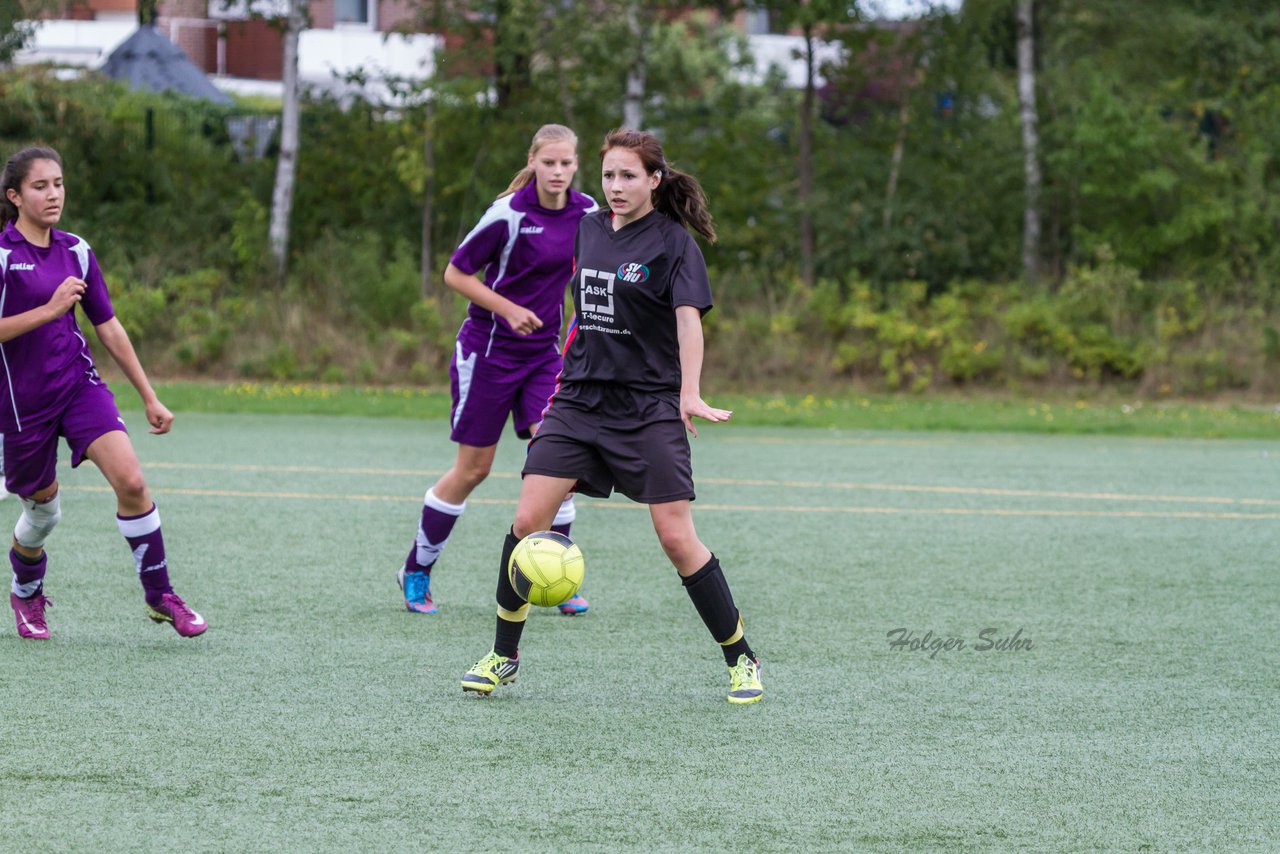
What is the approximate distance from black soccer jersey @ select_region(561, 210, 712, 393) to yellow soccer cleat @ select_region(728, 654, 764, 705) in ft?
3.13

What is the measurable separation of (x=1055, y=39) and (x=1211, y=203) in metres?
3.81

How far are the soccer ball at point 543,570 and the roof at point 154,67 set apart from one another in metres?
24.6

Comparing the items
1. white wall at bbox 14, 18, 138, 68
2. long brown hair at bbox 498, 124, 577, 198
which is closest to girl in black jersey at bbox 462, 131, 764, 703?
long brown hair at bbox 498, 124, 577, 198

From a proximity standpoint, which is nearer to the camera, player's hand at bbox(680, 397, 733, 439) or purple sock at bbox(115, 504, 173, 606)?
player's hand at bbox(680, 397, 733, 439)

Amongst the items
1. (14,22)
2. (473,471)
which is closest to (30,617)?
(473,471)

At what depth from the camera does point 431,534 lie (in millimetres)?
7184

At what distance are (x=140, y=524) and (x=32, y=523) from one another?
1.55ft

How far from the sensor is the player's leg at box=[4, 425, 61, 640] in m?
6.08

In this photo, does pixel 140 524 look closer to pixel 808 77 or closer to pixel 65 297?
pixel 65 297

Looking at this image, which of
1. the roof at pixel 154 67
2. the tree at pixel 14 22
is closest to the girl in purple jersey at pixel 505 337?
the tree at pixel 14 22

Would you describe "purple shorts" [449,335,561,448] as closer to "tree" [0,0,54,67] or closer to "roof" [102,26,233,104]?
"tree" [0,0,54,67]

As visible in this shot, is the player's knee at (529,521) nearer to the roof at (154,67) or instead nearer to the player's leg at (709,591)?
the player's leg at (709,591)

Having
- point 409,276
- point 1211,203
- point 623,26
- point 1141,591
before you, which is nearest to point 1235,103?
point 1211,203

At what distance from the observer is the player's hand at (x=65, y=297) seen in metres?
5.80
